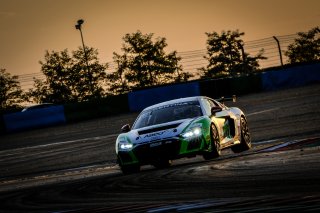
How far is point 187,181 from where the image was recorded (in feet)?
31.3

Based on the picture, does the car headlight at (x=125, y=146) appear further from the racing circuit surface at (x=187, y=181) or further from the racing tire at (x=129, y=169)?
the racing circuit surface at (x=187, y=181)

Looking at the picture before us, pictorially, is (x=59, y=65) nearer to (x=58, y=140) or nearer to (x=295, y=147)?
(x=58, y=140)

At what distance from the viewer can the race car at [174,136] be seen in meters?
12.7

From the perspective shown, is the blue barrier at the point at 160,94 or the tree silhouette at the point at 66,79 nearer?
the blue barrier at the point at 160,94

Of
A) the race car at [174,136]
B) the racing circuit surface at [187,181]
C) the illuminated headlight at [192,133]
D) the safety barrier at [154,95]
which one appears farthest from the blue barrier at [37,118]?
the illuminated headlight at [192,133]

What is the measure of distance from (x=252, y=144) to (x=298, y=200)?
9.78 metres

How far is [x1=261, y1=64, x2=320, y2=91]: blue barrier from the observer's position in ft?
130

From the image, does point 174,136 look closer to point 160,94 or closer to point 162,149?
point 162,149

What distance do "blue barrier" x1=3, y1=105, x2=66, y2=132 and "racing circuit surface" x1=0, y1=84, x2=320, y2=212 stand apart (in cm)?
1767

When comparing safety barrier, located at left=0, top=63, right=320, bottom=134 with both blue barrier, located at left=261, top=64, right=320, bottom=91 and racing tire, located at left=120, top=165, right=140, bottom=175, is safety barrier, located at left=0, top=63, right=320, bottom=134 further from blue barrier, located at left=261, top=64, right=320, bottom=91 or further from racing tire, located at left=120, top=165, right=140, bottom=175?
racing tire, located at left=120, top=165, right=140, bottom=175

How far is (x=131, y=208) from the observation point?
6.96 m

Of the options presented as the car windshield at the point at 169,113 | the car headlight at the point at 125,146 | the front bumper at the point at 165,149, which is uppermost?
the car windshield at the point at 169,113

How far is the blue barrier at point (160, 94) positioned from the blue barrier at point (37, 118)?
11.8 feet

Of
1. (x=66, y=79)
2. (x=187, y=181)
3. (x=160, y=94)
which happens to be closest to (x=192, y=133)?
(x=187, y=181)
